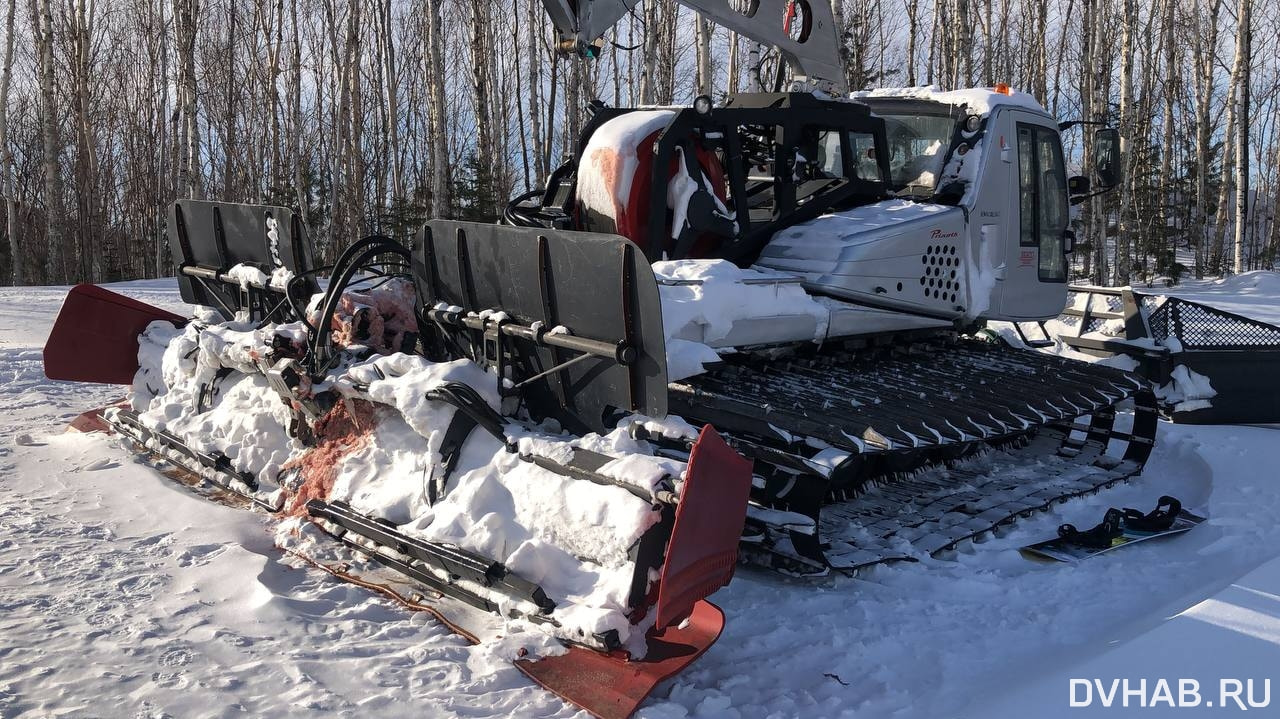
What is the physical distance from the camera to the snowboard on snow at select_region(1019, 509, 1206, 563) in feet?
15.2

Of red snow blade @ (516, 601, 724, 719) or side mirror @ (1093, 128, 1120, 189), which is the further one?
side mirror @ (1093, 128, 1120, 189)

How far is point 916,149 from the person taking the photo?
20.9ft

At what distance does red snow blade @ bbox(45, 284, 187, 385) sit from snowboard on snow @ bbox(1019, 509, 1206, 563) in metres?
5.19

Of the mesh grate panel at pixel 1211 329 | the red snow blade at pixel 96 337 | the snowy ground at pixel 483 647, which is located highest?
the red snow blade at pixel 96 337

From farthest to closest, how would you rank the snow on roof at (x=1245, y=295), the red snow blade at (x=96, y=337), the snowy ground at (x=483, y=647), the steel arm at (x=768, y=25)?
the snow on roof at (x=1245, y=295) < the red snow blade at (x=96, y=337) < the steel arm at (x=768, y=25) < the snowy ground at (x=483, y=647)

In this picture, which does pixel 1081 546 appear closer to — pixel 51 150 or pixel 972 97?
pixel 972 97

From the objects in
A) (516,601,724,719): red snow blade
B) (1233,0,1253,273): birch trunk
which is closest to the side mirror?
(516,601,724,719): red snow blade

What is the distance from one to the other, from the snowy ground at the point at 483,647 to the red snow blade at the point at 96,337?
962 millimetres

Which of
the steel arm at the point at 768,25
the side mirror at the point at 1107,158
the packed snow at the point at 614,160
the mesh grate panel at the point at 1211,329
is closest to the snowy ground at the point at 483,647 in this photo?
the packed snow at the point at 614,160

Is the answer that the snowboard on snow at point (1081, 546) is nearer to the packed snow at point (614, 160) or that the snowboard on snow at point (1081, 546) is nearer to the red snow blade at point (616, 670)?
the red snow blade at point (616, 670)

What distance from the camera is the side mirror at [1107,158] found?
19.7 ft

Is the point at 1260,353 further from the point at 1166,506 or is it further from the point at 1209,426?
the point at 1166,506

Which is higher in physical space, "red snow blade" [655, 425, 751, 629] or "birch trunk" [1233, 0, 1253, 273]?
"birch trunk" [1233, 0, 1253, 273]

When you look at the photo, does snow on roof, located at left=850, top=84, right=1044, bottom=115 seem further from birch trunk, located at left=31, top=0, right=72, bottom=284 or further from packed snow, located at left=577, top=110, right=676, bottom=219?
birch trunk, located at left=31, top=0, right=72, bottom=284
